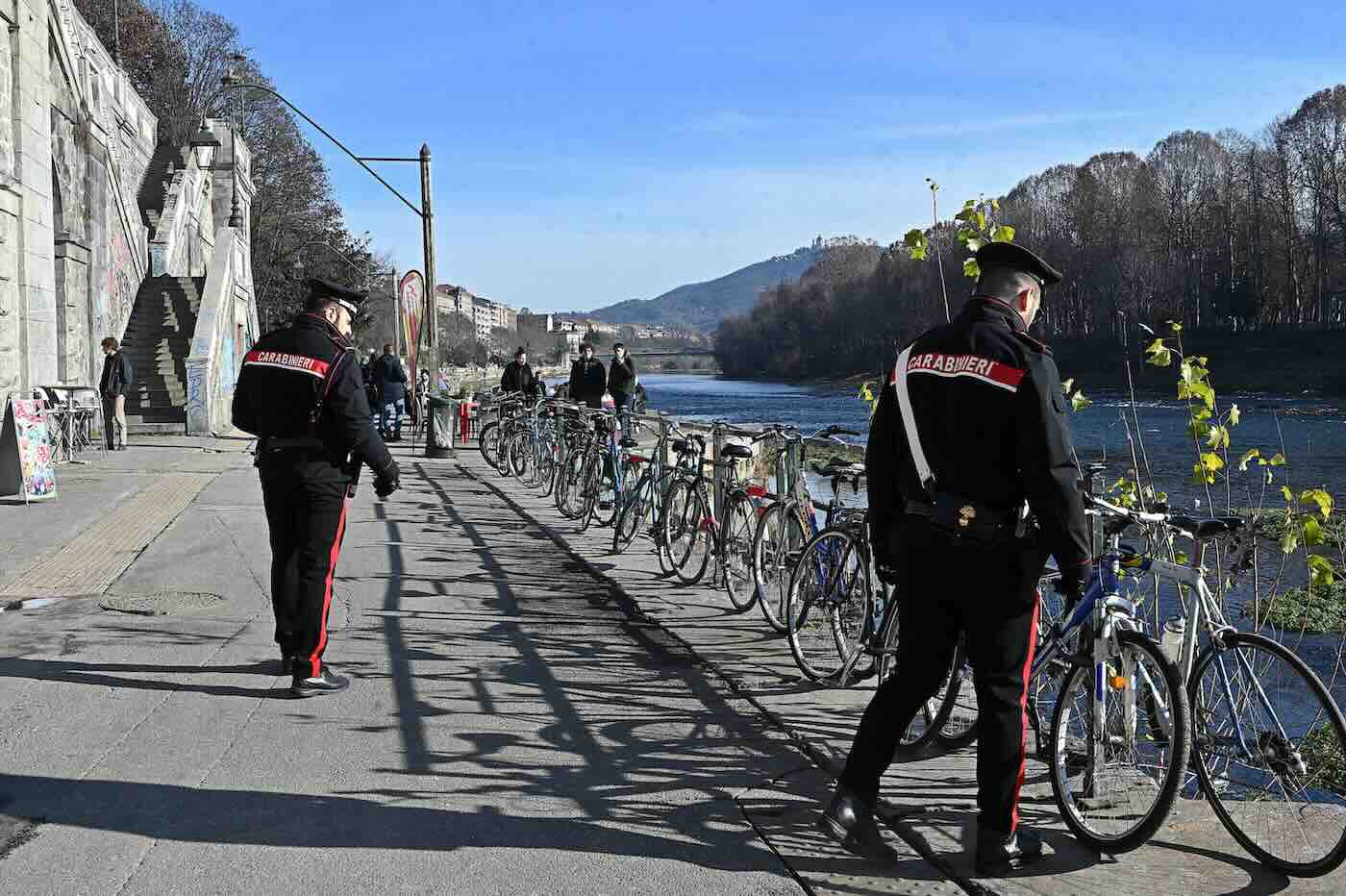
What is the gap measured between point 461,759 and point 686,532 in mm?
4348

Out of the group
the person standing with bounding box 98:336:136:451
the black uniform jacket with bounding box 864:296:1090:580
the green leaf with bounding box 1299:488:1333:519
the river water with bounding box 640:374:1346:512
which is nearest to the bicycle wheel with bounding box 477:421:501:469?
the river water with bounding box 640:374:1346:512

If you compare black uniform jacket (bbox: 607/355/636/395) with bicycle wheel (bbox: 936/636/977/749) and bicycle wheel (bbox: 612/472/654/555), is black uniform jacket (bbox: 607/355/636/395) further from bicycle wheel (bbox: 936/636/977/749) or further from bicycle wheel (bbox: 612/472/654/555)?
bicycle wheel (bbox: 936/636/977/749)

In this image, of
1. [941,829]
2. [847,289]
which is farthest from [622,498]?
[847,289]

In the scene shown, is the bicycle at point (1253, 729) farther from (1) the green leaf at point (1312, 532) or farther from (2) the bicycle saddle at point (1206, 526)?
(1) the green leaf at point (1312, 532)

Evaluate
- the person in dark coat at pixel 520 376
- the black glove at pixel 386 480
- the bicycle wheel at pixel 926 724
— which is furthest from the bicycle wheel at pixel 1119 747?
the person in dark coat at pixel 520 376

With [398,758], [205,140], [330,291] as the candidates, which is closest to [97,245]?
[205,140]

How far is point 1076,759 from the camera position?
432 cm

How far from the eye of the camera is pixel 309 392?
5.93 m

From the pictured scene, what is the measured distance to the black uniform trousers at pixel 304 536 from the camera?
19.7 ft

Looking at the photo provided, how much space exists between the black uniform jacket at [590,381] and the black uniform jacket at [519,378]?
13.0 ft

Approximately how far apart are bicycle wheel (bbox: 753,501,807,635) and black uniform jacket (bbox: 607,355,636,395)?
9901 millimetres

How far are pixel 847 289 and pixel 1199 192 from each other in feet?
134

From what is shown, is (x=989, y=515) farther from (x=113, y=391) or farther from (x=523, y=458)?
(x=113, y=391)

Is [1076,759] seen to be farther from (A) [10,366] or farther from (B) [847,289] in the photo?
(B) [847,289]
